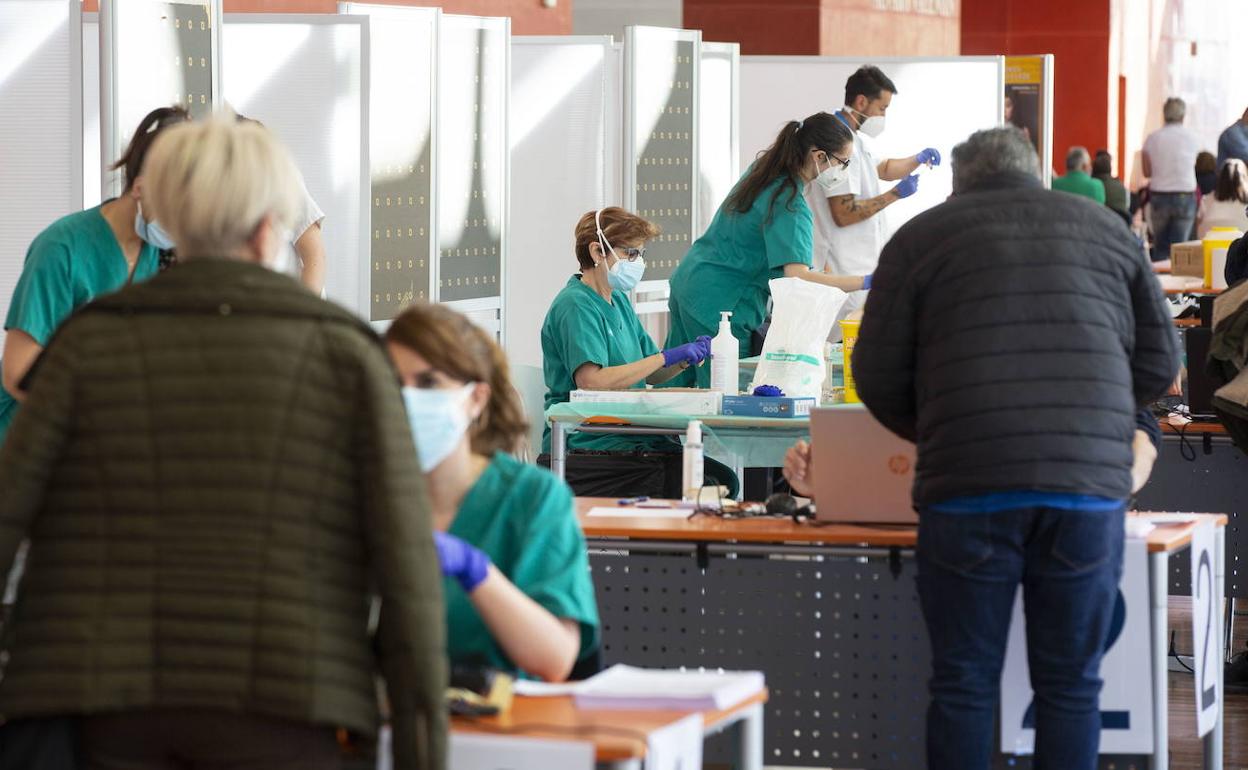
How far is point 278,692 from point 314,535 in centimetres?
15

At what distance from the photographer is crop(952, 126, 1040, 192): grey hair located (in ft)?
10.2

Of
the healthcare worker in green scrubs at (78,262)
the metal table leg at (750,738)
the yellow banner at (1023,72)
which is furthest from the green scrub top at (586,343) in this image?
the yellow banner at (1023,72)

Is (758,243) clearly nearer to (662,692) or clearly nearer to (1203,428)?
(1203,428)

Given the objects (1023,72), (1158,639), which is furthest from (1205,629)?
(1023,72)

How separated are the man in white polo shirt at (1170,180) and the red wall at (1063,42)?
347 centimetres

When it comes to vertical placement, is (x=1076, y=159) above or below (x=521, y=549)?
above

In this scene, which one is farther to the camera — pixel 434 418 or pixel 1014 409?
pixel 1014 409

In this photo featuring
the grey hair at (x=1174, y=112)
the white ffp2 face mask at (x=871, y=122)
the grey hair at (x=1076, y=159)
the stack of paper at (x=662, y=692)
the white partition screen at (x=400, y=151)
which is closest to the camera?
the stack of paper at (x=662, y=692)

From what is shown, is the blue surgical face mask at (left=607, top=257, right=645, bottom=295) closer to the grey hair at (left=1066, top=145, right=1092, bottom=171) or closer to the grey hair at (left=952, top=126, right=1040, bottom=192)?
the grey hair at (left=952, top=126, right=1040, bottom=192)

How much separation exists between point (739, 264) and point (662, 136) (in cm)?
163

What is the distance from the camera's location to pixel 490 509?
239 centimetres

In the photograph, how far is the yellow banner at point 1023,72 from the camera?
Answer: 1204 centimetres

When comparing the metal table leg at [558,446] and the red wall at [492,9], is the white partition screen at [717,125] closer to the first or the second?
the red wall at [492,9]

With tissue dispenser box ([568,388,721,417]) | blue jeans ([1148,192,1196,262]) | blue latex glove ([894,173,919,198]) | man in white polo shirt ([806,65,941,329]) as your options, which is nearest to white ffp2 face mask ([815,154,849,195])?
man in white polo shirt ([806,65,941,329])
